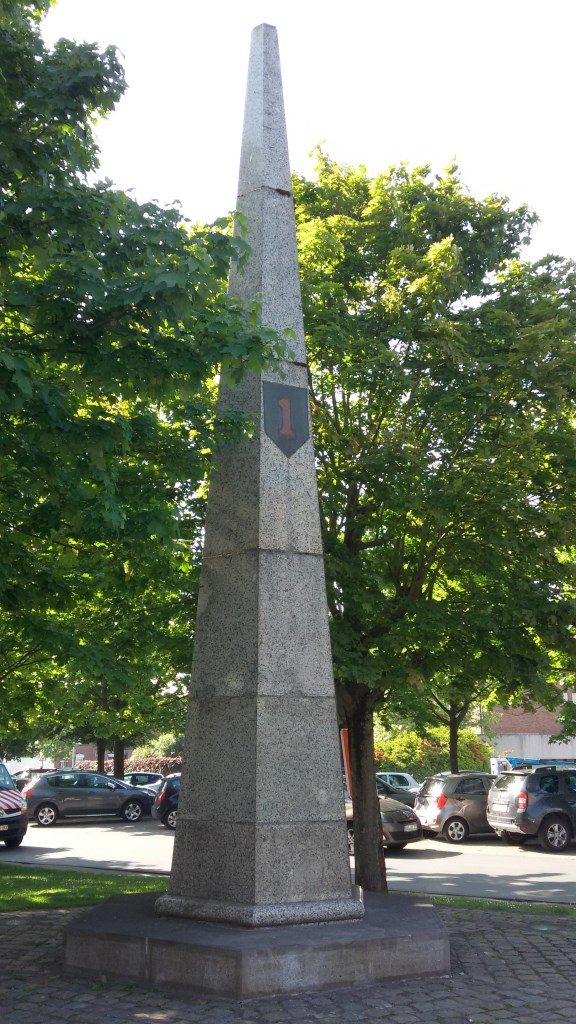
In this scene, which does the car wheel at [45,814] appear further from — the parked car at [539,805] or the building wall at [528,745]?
the building wall at [528,745]

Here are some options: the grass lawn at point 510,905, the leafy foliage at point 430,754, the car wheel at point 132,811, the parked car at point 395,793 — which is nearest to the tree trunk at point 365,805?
the grass lawn at point 510,905

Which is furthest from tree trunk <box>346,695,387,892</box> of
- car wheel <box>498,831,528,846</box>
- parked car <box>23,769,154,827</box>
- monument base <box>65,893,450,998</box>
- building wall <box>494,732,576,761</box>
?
building wall <box>494,732,576,761</box>

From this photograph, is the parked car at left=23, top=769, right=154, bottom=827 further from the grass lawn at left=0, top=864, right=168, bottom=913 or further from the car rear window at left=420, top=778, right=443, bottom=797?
the grass lawn at left=0, top=864, right=168, bottom=913

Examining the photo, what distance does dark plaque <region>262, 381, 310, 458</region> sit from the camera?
8281 mm

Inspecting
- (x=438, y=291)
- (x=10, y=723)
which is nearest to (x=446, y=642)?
(x=438, y=291)

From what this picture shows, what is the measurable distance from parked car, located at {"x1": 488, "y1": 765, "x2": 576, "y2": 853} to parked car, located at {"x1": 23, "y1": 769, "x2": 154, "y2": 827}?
1278cm

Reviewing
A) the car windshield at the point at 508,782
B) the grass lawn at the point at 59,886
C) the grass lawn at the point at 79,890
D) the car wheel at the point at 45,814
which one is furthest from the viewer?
the car wheel at the point at 45,814

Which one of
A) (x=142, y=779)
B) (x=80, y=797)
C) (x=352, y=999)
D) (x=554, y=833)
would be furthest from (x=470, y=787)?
(x=352, y=999)

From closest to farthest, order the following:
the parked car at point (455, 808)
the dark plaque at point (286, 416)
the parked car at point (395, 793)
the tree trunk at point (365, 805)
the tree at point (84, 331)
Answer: the tree at point (84, 331) → the dark plaque at point (286, 416) → the tree trunk at point (365, 805) → the parked car at point (455, 808) → the parked car at point (395, 793)

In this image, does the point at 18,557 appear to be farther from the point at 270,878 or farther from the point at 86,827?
the point at 86,827

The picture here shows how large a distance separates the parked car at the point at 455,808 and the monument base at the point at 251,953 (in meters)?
16.3

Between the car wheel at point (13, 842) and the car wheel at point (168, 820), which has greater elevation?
the car wheel at point (168, 820)

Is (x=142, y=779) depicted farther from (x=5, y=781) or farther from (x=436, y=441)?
(x=436, y=441)

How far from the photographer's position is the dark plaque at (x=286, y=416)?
8281 mm
